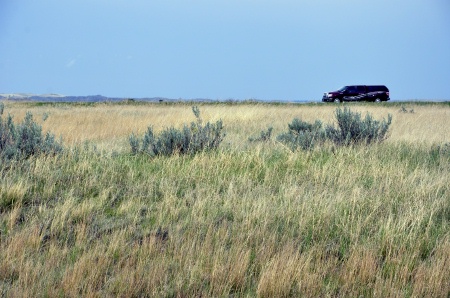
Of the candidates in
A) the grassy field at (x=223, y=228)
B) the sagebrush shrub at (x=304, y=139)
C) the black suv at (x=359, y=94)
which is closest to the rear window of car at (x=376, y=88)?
the black suv at (x=359, y=94)

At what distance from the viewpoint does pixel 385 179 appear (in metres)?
6.82

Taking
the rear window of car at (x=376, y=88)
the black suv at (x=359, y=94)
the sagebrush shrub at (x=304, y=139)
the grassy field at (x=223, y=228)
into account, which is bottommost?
the grassy field at (x=223, y=228)

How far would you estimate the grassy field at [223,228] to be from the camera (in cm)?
395

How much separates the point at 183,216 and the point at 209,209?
1.03 ft

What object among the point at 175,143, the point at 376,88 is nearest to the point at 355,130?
the point at 175,143

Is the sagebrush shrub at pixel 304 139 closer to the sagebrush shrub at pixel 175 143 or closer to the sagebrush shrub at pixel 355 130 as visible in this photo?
the sagebrush shrub at pixel 355 130

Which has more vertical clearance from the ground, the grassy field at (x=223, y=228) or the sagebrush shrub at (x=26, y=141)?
the sagebrush shrub at (x=26, y=141)

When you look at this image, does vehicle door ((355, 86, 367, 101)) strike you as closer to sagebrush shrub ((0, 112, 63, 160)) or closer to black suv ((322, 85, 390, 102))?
black suv ((322, 85, 390, 102))

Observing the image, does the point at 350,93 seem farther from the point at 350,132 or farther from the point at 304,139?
the point at 304,139

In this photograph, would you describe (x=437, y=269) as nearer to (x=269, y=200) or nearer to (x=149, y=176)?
(x=269, y=200)

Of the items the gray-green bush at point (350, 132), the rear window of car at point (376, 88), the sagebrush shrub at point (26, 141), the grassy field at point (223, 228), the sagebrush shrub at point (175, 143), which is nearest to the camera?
the grassy field at point (223, 228)

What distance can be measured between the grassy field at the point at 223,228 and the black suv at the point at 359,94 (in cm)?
3349

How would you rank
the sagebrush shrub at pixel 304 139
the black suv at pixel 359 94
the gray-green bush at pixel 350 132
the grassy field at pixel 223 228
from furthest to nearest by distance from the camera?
the black suv at pixel 359 94 < the gray-green bush at pixel 350 132 < the sagebrush shrub at pixel 304 139 < the grassy field at pixel 223 228

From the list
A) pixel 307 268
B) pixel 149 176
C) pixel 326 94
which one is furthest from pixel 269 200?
pixel 326 94
